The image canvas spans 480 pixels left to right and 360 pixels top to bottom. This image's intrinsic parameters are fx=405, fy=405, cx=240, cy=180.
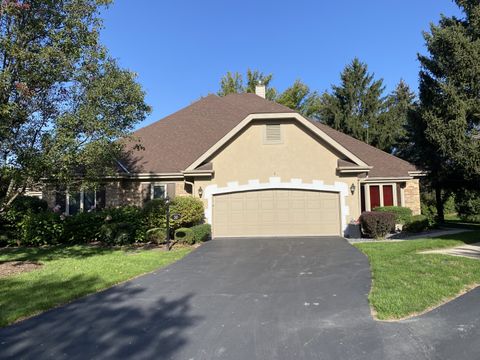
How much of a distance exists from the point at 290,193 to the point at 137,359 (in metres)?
12.3

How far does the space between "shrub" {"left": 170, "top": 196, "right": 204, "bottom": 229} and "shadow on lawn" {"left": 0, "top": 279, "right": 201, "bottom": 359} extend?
798 cm

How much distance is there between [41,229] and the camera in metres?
15.3

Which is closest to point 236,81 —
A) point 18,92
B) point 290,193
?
A: point 290,193

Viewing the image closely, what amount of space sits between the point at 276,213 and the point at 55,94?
9.25 metres

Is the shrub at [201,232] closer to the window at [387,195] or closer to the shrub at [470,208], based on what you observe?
the window at [387,195]

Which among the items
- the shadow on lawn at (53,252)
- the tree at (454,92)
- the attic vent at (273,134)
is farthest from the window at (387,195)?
the shadow on lawn at (53,252)

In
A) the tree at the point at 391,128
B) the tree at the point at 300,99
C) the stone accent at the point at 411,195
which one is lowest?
the stone accent at the point at 411,195

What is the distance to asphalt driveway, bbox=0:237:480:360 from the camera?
191 inches

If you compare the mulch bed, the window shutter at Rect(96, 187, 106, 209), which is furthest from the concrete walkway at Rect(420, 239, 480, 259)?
the window shutter at Rect(96, 187, 106, 209)

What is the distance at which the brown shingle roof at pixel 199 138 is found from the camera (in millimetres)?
18719

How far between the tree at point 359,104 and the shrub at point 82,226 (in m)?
25.2

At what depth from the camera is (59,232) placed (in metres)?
15.6

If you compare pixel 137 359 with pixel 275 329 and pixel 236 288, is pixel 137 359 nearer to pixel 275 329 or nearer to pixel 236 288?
pixel 275 329

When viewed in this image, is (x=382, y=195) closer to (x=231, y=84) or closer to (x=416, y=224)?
(x=416, y=224)
